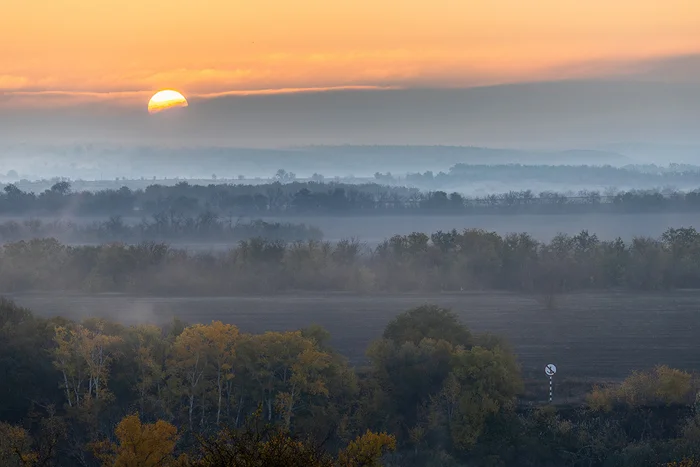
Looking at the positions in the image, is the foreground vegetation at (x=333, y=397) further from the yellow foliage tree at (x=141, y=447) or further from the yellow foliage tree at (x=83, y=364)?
the yellow foliage tree at (x=141, y=447)

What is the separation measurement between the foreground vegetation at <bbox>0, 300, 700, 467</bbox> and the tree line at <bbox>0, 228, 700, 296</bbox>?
20194 millimetres

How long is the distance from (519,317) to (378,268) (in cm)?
1284

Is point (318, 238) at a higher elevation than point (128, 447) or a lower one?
higher

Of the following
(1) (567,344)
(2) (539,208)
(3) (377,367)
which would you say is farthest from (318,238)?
(3) (377,367)

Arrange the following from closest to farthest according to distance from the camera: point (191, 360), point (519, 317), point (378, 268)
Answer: point (191, 360) → point (519, 317) → point (378, 268)

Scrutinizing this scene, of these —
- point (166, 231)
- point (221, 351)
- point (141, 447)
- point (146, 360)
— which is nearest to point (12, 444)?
point (141, 447)

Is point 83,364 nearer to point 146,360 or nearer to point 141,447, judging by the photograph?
point 146,360

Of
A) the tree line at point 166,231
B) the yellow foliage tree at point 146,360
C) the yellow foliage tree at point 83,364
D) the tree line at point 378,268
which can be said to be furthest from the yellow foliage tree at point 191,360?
the tree line at point 166,231

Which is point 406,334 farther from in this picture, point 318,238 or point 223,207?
point 223,207

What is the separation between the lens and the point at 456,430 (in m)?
27.2

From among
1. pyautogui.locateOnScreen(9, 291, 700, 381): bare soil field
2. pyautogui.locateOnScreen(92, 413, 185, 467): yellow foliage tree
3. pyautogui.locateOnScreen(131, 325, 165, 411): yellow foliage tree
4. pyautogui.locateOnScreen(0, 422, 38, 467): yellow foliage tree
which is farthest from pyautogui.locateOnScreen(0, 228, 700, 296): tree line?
pyautogui.locateOnScreen(92, 413, 185, 467): yellow foliage tree

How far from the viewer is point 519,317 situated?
140ft

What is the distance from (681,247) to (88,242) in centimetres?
4480

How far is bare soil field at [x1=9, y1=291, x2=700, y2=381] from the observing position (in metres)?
34.5
